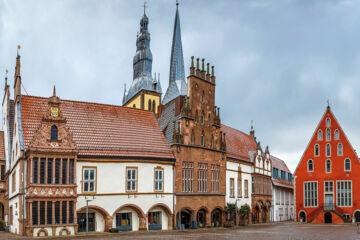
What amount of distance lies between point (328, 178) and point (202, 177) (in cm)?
2540

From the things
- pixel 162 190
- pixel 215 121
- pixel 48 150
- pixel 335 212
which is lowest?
pixel 335 212

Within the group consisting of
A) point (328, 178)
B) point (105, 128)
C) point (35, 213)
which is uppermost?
point (105, 128)

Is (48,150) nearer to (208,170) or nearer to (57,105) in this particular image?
(57,105)

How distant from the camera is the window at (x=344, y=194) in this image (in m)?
64.3

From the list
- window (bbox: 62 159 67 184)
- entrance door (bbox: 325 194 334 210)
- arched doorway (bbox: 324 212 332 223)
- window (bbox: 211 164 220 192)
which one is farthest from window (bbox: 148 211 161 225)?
entrance door (bbox: 325 194 334 210)

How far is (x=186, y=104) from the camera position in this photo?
5012cm

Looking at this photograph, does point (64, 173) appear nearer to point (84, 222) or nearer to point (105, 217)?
point (84, 222)

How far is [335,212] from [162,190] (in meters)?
29.4

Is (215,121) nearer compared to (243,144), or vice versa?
(215,121)

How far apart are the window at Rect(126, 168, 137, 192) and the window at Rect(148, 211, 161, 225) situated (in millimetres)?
3734

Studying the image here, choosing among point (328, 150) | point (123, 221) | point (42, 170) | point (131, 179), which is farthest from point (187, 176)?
point (328, 150)

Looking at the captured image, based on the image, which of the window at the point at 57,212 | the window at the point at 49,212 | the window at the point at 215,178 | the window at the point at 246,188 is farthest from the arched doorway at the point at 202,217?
the window at the point at 49,212

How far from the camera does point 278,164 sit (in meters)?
82.6

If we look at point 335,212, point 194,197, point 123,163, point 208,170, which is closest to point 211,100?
point 208,170
